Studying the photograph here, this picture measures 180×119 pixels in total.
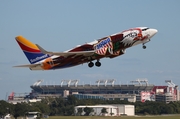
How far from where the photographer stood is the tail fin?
100 m

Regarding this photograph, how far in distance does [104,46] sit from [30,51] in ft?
61.5

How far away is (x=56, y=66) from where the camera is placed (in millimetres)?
96000

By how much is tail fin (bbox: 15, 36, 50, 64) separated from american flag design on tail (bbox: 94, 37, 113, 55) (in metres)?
11.8

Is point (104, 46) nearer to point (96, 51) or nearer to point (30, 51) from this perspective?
point (96, 51)

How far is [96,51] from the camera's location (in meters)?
91.9

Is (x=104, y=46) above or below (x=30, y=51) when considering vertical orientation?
below

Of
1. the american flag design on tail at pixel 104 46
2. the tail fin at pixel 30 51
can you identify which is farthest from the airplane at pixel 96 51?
the tail fin at pixel 30 51

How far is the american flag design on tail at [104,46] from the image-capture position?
91250mm

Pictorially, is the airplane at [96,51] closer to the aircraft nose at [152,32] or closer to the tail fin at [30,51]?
the aircraft nose at [152,32]

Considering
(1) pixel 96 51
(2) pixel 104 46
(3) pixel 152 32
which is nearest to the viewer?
(2) pixel 104 46

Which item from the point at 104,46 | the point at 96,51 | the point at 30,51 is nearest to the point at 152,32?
the point at 104,46

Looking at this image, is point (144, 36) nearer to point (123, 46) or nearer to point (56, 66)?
point (123, 46)

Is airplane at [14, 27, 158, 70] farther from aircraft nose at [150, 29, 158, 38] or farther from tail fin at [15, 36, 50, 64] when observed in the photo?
tail fin at [15, 36, 50, 64]

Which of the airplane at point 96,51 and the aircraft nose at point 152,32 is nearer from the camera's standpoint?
the airplane at point 96,51
